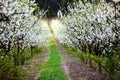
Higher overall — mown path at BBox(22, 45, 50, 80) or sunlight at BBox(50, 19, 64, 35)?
mown path at BBox(22, 45, 50, 80)

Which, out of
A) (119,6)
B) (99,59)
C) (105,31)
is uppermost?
(119,6)

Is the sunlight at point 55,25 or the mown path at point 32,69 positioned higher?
the mown path at point 32,69

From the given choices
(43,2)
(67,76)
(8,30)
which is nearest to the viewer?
(8,30)

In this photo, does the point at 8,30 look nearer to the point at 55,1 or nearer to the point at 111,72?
the point at 111,72

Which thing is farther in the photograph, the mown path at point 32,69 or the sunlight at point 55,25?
the sunlight at point 55,25

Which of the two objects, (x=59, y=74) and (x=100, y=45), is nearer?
(x=100, y=45)

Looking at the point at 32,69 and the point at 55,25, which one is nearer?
the point at 32,69

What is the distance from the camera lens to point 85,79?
18016mm

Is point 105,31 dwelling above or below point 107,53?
above

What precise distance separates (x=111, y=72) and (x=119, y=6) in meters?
4.34

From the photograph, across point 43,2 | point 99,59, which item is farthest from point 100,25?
point 43,2

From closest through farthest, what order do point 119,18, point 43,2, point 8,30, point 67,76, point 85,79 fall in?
point 119,18 → point 8,30 → point 85,79 → point 67,76 → point 43,2

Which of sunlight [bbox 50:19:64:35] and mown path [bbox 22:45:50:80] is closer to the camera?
mown path [bbox 22:45:50:80]

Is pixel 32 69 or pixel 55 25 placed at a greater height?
pixel 32 69
